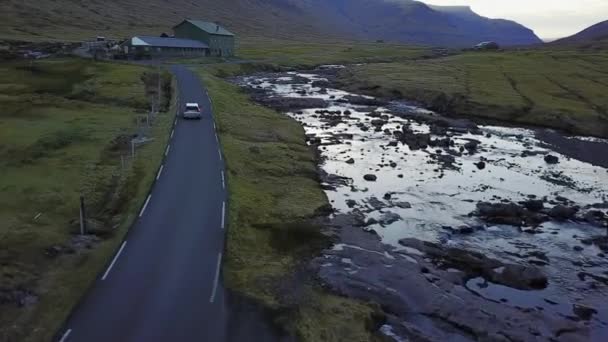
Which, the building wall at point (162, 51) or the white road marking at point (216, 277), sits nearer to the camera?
the white road marking at point (216, 277)

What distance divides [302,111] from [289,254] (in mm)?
53457

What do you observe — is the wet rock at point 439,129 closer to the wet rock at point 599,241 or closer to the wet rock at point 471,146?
the wet rock at point 471,146

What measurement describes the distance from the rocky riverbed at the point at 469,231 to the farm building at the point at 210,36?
256 ft

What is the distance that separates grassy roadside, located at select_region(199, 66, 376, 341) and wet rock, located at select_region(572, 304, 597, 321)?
393 inches

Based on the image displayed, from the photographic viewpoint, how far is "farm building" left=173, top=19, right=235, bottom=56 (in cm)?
13412

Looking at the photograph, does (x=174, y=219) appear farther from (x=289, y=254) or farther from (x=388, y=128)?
(x=388, y=128)

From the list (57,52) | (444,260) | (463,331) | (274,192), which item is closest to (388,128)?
(274,192)

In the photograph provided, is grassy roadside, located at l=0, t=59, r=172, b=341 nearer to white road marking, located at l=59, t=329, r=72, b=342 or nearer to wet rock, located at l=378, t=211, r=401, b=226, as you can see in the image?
white road marking, located at l=59, t=329, r=72, b=342

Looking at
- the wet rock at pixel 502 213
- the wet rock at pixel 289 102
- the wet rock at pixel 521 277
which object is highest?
the wet rock at pixel 289 102

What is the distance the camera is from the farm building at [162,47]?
115912mm

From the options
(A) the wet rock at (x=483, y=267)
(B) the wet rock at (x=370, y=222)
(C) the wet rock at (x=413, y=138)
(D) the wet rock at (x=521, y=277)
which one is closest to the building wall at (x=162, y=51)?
(C) the wet rock at (x=413, y=138)

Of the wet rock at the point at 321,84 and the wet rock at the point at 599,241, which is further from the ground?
the wet rock at the point at 321,84

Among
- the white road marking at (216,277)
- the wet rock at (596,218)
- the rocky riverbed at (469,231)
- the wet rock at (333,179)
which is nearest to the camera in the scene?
the white road marking at (216,277)

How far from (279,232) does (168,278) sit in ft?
33.0
